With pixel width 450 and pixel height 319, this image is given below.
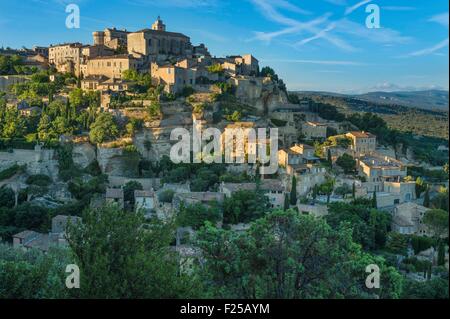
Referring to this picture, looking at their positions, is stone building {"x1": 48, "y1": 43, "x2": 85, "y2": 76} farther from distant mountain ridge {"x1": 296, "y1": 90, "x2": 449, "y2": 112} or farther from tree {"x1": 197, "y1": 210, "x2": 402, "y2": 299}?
tree {"x1": 197, "y1": 210, "x2": 402, "y2": 299}

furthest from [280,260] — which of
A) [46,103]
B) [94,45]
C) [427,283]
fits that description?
[94,45]

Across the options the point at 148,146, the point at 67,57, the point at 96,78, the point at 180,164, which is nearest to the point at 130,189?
the point at 180,164

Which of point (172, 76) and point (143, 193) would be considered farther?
point (172, 76)

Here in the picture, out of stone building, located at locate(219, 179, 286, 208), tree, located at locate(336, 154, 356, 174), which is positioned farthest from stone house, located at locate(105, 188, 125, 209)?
tree, located at locate(336, 154, 356, 174)

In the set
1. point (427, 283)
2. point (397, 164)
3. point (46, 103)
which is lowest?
point (427, 283)

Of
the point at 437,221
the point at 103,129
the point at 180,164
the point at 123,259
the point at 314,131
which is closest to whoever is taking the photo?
the point at 123,259

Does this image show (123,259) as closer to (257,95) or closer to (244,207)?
(244,207)
